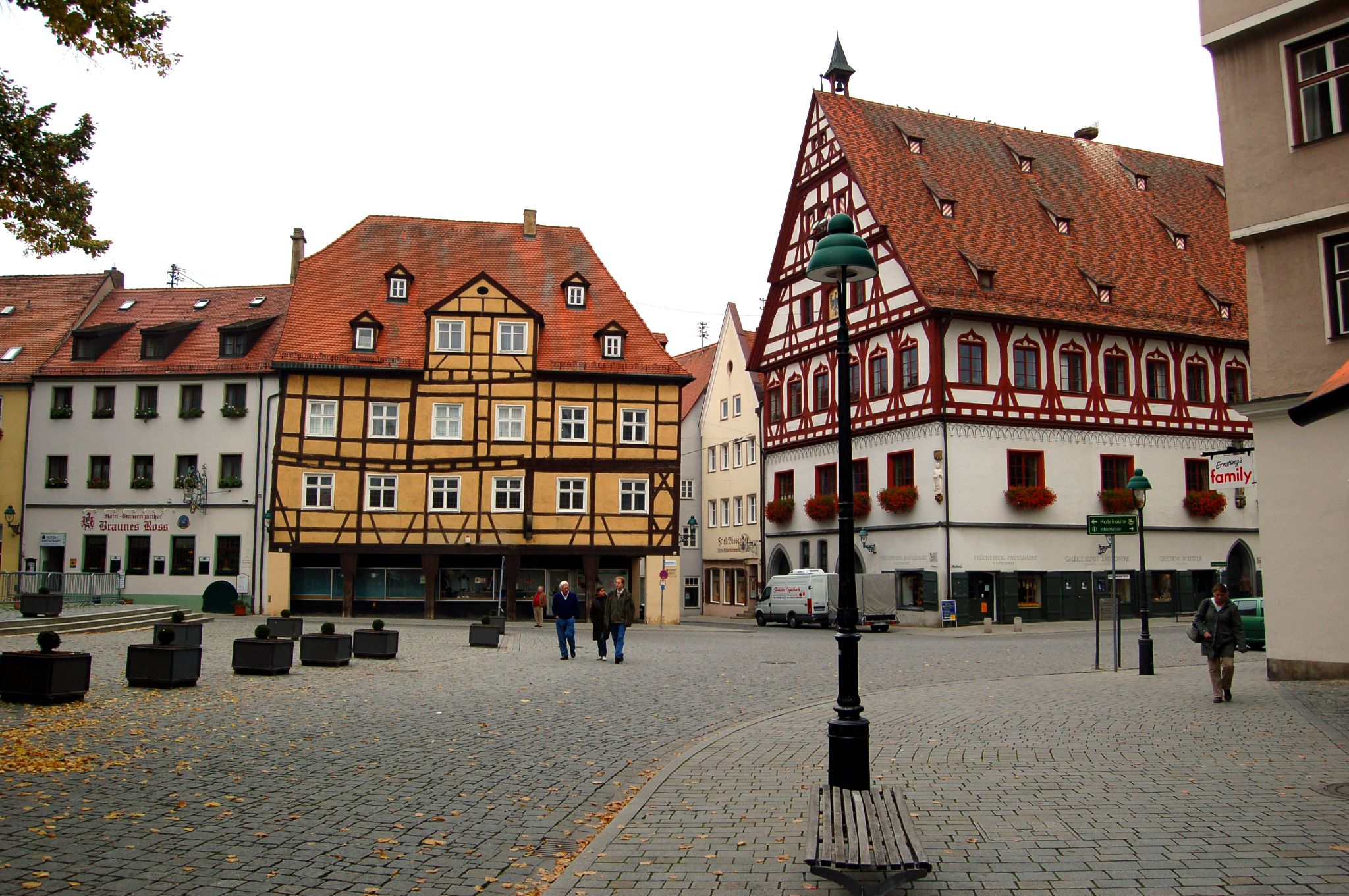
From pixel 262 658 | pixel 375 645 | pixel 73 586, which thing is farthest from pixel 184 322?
pixel 262 658

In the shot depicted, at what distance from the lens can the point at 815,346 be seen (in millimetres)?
48344

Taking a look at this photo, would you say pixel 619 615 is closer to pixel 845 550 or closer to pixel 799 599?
pixel 845 550

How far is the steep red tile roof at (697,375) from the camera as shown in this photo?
206 feet

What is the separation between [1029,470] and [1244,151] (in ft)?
84.2

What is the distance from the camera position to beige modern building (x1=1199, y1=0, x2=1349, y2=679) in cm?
1625

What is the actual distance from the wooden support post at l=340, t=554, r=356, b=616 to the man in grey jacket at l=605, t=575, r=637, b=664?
19426mm

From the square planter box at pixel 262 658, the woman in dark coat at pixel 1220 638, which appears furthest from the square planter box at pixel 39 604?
the woman in dark coat at pixel 1220 638

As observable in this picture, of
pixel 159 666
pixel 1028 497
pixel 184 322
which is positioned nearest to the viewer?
pixel 159 666

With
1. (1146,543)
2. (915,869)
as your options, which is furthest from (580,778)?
(1146,543)

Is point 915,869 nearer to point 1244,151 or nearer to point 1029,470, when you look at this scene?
point 1244,151

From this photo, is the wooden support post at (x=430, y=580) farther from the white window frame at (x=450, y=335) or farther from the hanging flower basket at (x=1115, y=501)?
the hanging flower basket at (x=1115, y=501)

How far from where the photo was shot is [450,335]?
4166 centimetres

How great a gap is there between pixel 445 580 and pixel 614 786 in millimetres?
33311

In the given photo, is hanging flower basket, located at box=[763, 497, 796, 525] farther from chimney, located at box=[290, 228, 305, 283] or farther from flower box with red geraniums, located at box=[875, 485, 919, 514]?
chimney, located at box=[290, 228, 305, 283]
